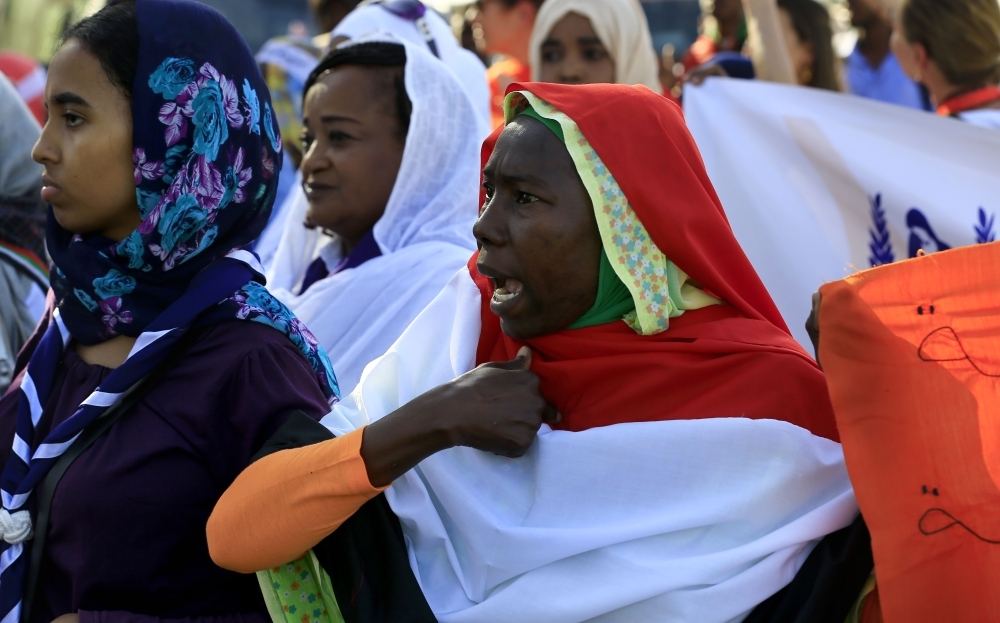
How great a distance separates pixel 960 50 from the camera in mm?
4520

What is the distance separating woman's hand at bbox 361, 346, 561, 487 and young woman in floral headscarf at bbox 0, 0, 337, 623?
32 centimetres

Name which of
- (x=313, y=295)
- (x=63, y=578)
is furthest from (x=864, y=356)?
(x=313, y=295)

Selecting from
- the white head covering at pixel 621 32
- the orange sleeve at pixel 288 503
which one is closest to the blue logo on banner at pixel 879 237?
the white head covering at pixel 621 32

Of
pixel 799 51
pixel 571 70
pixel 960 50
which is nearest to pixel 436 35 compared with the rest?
pixel 571 70

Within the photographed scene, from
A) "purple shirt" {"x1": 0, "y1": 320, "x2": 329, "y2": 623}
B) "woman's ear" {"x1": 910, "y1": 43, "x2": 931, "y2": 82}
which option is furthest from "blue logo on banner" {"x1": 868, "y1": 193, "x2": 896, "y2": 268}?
"purple shirt" {"x1": 0, "y1": 320, "x2": 329, "y2": 623}

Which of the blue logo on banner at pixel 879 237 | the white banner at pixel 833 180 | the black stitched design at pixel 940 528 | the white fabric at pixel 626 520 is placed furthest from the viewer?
the blue logo on banner at pixel 879 237

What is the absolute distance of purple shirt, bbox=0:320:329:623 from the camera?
2.23m

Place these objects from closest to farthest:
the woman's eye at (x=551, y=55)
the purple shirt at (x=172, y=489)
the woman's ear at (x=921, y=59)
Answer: the purple shirt at (x=172, y=489)
the woman's ear at (x=921, y=59)
the woman's eye at (x=551, y=55)

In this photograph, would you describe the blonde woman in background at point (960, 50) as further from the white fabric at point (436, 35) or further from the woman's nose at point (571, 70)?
the white fabric at point (436, 35)

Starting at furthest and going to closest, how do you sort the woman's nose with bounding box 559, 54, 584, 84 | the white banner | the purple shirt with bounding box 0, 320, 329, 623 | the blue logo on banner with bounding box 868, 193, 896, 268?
the woman's nose with bounding box 559, 54, 584, 84
the blue logo on banner with bounding box 868, 193, 896, 268
the white banner
the purple shirt with bounding box 0, 320, 329, 623

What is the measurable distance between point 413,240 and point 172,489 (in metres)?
1.73

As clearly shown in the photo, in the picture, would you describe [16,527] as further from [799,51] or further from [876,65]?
[876,65]

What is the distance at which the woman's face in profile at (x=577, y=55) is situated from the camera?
5332 millimetres

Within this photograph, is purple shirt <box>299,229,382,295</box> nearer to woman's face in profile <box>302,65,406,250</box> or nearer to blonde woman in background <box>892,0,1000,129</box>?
woman's face in profile <box>302,65,406,250</box>
